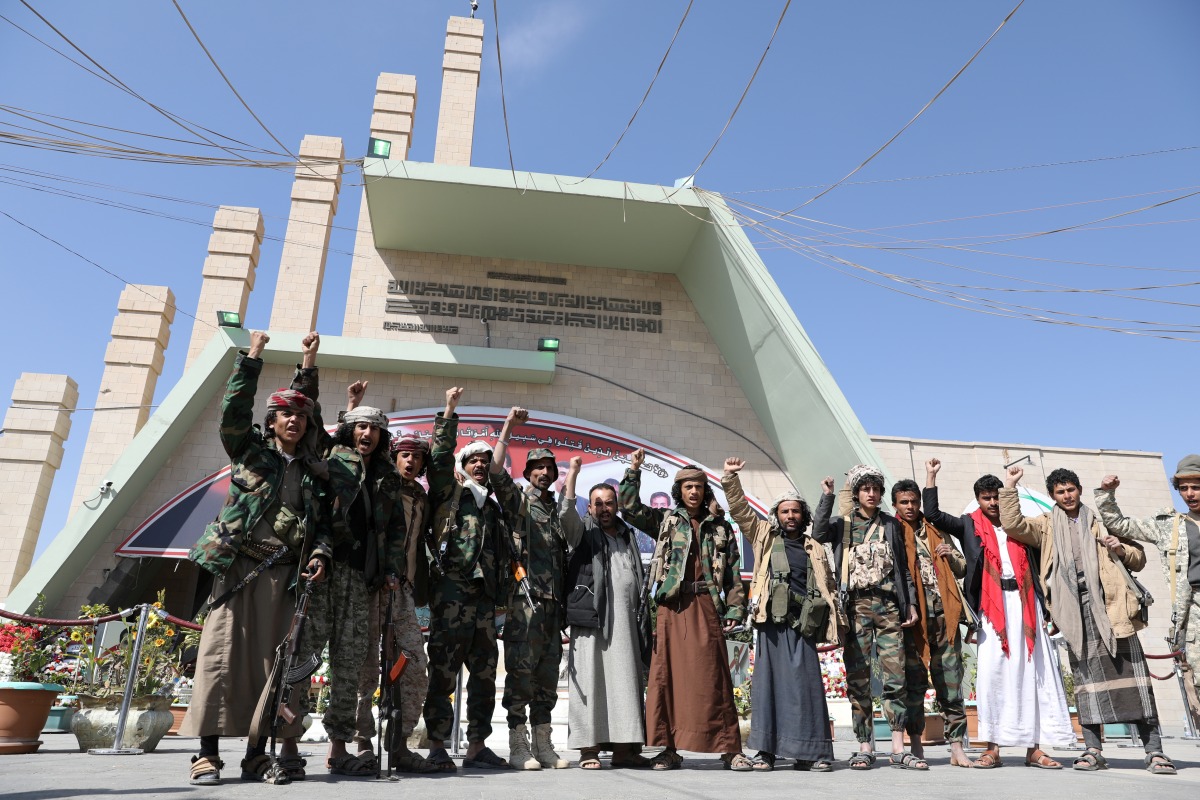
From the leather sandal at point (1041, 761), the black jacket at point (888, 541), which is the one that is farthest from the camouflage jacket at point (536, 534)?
the leather sandal at point (1041, 761)

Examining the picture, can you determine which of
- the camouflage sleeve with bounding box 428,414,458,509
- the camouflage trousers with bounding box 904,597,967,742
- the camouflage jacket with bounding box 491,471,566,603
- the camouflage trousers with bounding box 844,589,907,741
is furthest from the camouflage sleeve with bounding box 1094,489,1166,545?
the camouflage sleeve with bounding box 428,414,458,509

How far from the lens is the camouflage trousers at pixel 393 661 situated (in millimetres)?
3523

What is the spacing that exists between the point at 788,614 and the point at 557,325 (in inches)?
242

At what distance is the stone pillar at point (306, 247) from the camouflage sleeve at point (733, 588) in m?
7.26

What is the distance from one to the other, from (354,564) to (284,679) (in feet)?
1.85

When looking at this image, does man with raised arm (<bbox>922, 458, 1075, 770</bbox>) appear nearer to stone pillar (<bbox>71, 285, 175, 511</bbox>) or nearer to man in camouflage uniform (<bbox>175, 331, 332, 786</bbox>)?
man in camouflage uniform (<bbox>175, 331, 332, 786</bbox>)

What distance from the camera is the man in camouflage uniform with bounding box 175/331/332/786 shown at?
2.92m

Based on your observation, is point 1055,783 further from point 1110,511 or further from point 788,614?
point 1110,511

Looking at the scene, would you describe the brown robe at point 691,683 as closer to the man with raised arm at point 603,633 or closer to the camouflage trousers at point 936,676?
the man with raised arm at point 603,633

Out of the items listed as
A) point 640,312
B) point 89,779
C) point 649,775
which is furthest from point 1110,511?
point 640,312

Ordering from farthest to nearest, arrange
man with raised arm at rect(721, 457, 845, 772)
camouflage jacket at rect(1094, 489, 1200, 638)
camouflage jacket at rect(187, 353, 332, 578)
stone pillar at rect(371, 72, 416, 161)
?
stone pillar at rect(371, 72, 416, 161), camouflage jacket at rect(1094, 489, 1200, 638), man with raised arm at rect(721, 457, 845, 772), camouflage jacket at rect(187, 353, 332, 578)

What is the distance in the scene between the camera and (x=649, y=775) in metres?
3.49

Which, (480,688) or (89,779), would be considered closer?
(89,779)

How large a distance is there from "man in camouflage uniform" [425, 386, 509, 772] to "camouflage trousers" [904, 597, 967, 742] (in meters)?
2.07
